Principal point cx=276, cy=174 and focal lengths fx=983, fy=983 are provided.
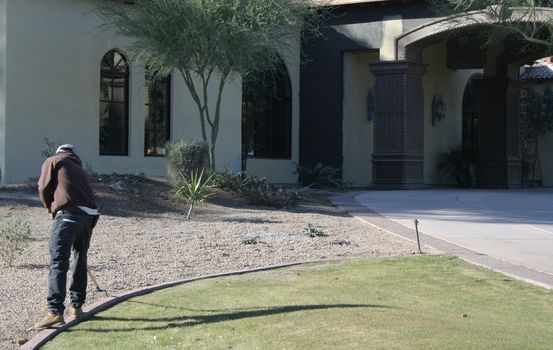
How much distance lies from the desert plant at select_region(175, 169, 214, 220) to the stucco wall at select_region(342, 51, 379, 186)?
857 centimetres

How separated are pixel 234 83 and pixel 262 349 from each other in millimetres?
17467

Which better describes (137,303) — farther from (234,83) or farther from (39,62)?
(234,83)

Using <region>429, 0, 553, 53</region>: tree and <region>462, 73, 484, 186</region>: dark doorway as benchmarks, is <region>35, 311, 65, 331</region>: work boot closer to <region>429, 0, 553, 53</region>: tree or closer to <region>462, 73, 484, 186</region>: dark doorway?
<region>429, 0, 553, 53</region>: tree

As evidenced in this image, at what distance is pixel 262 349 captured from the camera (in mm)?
7949

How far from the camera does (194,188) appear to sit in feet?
55.7

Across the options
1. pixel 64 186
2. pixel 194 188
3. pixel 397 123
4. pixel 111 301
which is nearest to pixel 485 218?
pixel 194 188

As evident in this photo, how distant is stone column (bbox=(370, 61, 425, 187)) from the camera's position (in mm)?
24594

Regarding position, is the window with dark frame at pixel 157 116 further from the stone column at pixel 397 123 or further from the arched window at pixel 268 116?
the stone column at pixel 397 123

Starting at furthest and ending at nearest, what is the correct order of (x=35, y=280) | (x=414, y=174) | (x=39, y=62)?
1. (x=414, y=174)
2. (x=39, y=62)
3. (x=35, y=280)

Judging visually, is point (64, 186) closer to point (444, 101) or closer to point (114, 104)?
point (114, 104)

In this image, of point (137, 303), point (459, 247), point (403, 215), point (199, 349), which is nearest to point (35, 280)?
point (137, 303)

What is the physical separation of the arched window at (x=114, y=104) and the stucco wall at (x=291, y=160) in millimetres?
4406

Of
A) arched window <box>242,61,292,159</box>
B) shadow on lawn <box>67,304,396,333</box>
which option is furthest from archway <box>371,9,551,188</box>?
shadow on lawn <box>67,304,396,333</box>

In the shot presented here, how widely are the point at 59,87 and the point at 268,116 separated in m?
7.39
